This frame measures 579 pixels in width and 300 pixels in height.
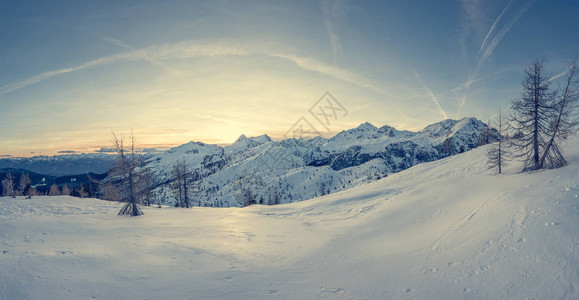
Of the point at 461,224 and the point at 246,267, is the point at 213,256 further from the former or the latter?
the point at 461,224

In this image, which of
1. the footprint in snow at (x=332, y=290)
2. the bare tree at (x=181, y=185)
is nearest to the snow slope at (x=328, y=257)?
the footprint in snow at (x=332, y=290)

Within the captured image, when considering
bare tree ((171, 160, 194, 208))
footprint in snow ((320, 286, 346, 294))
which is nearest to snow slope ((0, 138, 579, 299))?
footprint in snow ((320, 286, 346, 294))

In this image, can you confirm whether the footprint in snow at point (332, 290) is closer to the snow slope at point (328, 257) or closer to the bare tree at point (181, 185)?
the snow slope at point (328, 257)

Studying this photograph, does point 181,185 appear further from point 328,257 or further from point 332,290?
point 332,290

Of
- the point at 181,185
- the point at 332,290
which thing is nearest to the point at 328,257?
the point at 332,290

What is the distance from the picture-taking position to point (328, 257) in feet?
36.4

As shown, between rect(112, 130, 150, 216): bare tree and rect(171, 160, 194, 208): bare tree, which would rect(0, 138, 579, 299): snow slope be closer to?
rect(112, 130, 150, 216): bare tree

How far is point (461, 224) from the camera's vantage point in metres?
12.1

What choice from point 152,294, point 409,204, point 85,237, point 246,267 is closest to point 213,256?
point 246,267

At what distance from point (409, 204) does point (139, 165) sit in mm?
24650

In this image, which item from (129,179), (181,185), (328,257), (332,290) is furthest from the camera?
(181,185)

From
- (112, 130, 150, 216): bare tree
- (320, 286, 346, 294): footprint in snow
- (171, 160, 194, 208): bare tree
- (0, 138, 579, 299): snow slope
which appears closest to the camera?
(0, 138, 579, 299): snow slope

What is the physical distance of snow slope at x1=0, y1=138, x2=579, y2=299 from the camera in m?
6.68

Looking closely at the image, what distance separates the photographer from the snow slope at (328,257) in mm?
6684
